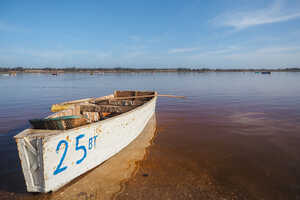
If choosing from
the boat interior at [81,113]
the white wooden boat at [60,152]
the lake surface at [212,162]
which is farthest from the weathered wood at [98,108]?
the white wooden boat at [60,152]

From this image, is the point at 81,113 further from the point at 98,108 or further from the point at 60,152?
the point at 60,152

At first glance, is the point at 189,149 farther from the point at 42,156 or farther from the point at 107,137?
the point at 42,156

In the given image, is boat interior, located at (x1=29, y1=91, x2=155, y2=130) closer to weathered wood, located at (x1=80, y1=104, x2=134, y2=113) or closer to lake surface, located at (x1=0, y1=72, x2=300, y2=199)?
weathered wood, located at (x1=80, y1=104, x2=134, y2=113)

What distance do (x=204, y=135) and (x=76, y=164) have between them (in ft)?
19.3

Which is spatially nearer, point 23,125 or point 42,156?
point 42,156

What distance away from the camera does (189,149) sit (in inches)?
264

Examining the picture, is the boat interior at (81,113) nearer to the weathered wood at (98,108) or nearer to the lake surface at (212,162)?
the weathered wood at (98,108)

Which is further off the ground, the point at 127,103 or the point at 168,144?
the point at 127,103

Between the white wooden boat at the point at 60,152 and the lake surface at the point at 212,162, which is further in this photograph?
the lake surface at the point at 212,162

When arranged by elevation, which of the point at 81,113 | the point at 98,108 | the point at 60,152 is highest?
the point at 98,108

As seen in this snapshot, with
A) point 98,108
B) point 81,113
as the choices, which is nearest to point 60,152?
point 98,108

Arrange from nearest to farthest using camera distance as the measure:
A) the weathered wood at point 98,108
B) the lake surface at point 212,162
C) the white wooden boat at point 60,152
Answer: the white wooden boat at point 60,152
the lake surface at point 212,162
the weathered wood at point 98,108

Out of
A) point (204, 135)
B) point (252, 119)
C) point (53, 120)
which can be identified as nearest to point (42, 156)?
point (53, 120)

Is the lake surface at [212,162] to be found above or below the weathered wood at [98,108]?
below
